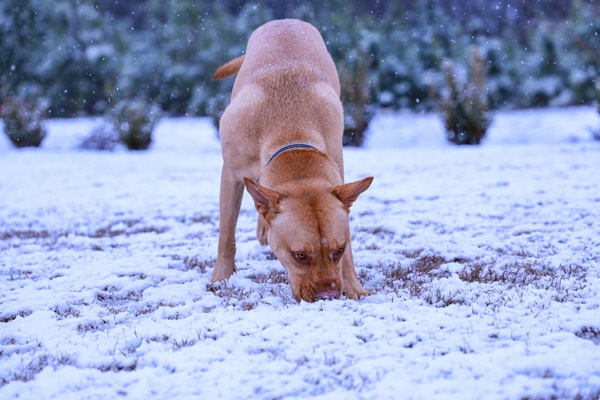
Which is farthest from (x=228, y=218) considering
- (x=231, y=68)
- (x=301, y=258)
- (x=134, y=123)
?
(x=134, y=123)

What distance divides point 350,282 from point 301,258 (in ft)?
1.73

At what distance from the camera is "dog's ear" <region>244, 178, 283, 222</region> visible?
126 inches

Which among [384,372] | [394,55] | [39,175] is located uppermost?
[394,55]

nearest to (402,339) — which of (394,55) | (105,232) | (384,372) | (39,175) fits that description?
(384,372)

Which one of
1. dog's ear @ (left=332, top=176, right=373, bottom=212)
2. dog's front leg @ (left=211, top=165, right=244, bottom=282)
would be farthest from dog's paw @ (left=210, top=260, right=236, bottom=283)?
dog's ear @ (left=332, top=176, right=373, bottom=212)

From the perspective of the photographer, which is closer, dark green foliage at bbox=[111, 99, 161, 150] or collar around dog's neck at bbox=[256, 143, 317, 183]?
collar around dog's neck at bbox=[256, 143, 317, 183]

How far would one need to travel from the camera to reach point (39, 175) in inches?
388

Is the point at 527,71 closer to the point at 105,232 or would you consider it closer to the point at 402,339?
the point at 105,232

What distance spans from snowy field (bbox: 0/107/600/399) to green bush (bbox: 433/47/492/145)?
4.02 metres

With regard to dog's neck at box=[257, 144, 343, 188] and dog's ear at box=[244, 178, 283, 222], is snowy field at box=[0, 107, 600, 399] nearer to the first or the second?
dog's ear at box=[244, 178, 283, 222]

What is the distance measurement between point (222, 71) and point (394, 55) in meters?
12.3

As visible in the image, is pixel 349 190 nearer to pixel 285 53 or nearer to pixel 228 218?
pixel 228 218

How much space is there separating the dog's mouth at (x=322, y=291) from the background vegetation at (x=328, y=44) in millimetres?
9799

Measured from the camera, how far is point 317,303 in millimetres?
3148
